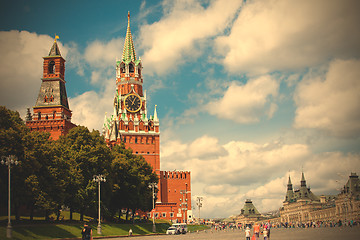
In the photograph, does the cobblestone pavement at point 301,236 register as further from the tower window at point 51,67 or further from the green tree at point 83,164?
the tower window at point 51,67

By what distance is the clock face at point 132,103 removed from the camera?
510 ft

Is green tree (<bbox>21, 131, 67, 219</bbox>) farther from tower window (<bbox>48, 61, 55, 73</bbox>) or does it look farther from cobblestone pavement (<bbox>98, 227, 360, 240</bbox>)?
tower window (<bbox>48, 61, 55, 73</bbox>)

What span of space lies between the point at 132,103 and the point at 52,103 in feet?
163

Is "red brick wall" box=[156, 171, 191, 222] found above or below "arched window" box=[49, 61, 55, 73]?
below

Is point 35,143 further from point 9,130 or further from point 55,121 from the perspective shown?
point 55,121

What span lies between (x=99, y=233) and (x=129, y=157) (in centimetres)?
3133

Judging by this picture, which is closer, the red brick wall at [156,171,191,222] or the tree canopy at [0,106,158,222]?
the tree canopy at [0,106,158,222]

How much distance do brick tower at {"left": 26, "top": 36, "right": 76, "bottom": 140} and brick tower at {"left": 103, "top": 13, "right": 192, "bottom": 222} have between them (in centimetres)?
3021

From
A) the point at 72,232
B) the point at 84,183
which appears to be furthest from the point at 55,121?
the point at 72,232

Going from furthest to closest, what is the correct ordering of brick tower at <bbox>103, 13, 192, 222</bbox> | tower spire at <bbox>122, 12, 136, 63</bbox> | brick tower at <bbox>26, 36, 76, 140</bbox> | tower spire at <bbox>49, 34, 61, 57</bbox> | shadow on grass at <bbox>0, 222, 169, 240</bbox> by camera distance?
tower spire at <bbox>122, 12, 136, 63</bbox> < brick tower at <bbox>103, 13, 192, 222</bbox> < tower spire at <bbox>49, 34, 61, 57</bbox> < brick tower at <bbox>26, 36, 76, 140</bbox> < shadow on grass at <bbox>0, 222, 169, 240</bbox>

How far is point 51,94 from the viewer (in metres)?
110

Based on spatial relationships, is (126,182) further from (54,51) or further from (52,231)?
(54,51)

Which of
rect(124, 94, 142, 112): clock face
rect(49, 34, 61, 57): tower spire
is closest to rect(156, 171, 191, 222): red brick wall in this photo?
rect(124, 94, 142, 112): clock face

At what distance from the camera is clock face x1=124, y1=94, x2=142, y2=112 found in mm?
155600
